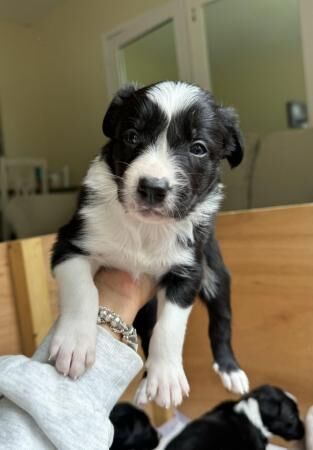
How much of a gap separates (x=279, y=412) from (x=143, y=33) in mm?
1102

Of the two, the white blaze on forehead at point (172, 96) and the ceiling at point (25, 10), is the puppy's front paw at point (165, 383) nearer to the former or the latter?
the white blaze on forehead at point (172, 96)

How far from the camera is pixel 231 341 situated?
1.51 meters

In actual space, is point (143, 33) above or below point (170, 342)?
above

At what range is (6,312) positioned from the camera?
1529mm

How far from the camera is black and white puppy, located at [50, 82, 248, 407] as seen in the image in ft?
3.04

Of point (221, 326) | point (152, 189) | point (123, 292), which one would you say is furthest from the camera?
point (221, 326)

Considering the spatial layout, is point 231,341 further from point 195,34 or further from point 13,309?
point 195,34

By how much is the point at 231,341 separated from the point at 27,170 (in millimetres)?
1539

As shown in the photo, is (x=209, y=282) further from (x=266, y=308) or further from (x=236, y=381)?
(x=236, y=381)

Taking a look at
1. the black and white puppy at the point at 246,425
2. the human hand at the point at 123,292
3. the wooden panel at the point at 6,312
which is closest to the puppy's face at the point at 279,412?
the black and white puppy at the point at 246,425

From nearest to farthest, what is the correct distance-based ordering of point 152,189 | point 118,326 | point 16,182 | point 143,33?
point 152,189, point 118,326, point 143,33, point 16,182

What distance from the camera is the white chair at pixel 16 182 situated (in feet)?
8.17

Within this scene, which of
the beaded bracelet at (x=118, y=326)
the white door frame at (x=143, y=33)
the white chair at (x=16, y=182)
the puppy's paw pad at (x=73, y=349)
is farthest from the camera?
the white chair at (x=16, y=182)

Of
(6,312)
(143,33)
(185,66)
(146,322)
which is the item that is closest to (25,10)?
(143,33)
